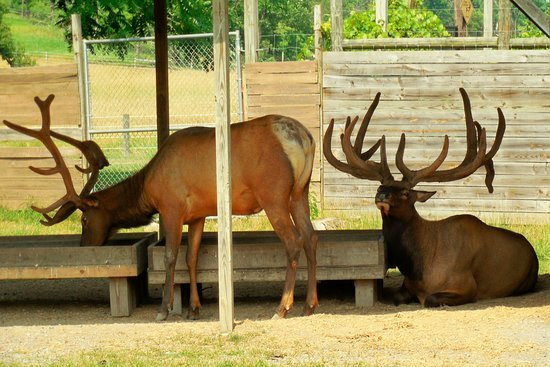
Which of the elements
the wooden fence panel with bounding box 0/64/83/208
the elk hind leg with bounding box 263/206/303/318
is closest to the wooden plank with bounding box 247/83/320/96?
the wooden fence panel with bounding box 0/64/83/208

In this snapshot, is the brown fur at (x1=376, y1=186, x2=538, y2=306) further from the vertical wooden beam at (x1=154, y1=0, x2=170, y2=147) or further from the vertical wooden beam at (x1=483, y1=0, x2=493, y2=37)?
the vertical wooden beam at (x1=483, y1=0, x2=493, y2=37)

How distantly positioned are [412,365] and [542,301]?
10.4 ft

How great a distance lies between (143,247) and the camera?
10695 millimetres

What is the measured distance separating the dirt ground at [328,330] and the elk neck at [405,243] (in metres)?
0.39

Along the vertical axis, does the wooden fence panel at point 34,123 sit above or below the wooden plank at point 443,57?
below

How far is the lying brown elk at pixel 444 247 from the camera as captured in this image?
10.5m

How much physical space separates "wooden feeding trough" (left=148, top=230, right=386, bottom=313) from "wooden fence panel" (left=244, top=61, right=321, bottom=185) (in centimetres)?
592

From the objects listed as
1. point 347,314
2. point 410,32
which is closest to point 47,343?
point 347,314

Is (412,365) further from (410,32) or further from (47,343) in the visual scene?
(410,32)

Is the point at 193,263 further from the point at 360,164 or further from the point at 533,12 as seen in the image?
the point at 533,12

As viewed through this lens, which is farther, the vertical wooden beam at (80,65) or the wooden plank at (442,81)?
the vertical wooden beam at (80,65)

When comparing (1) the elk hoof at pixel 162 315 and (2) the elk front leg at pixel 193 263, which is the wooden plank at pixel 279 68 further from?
(1) the elk hoof at pixel 162 315

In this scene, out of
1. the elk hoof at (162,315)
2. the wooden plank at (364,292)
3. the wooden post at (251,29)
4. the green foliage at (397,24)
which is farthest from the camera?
the green foliage at (397,24)

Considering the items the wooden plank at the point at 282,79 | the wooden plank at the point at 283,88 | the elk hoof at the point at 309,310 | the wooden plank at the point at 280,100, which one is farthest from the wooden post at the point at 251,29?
the elk hoof at the point at 309,310
